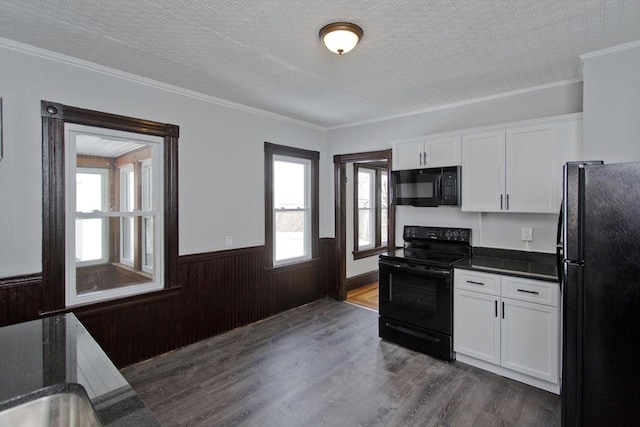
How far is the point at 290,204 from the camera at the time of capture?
4496mm

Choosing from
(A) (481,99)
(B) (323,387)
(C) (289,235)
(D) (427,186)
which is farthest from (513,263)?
(C) (289,235)

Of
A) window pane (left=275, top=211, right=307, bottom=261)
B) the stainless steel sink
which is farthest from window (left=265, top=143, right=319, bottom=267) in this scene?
the stainless steel sink

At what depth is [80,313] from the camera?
2641 millimetres

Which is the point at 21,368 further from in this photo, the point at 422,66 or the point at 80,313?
the point at 422,66

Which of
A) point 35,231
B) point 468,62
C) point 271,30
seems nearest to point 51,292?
point 35,231

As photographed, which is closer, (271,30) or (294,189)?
(271,30)

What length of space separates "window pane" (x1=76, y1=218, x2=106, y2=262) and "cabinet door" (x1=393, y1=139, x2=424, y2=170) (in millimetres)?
2999

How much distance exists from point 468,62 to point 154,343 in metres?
3.70

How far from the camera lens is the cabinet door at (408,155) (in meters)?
3.54

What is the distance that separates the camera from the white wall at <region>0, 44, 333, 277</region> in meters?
2.33

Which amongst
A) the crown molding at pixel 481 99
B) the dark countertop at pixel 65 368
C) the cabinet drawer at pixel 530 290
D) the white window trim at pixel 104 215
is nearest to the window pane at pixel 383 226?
the crown molding at pixel 481 99

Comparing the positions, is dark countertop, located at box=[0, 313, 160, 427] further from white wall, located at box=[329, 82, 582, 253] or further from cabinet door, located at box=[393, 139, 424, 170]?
white wall, located at box=[329, 82, 582, 253]

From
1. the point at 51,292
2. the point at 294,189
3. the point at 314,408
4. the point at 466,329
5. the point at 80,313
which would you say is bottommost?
the point at 314,408

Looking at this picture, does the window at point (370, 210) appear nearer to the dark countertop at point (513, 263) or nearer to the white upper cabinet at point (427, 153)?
the white upper cabinet at point (427, 153)
